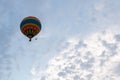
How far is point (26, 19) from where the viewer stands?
104 meters

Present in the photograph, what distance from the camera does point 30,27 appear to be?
102 meters

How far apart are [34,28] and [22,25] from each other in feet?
11.9

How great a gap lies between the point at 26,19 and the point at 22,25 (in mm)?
2014

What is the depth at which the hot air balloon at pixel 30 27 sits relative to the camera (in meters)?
102

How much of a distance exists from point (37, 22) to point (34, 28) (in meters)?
2.09

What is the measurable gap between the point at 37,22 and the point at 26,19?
3180mm

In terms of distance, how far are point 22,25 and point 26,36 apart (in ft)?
10.8

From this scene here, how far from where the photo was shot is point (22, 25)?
4075 inches

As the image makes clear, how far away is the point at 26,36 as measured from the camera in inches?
4094

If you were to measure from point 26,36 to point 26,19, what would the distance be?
477 centimetres

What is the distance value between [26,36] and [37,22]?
5015mm

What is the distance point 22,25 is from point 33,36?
14.2 ft

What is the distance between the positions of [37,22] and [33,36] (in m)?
4.07

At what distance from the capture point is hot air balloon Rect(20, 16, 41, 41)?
10238 centimetres
